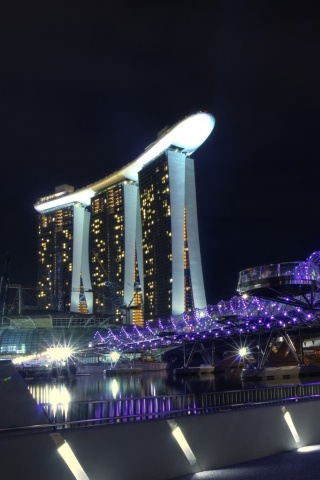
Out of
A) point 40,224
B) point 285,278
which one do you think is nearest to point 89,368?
point 285,278

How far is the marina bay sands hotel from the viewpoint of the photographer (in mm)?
118438

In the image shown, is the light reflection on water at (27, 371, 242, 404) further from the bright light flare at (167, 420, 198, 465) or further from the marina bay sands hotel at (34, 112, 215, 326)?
the marina bay sands hotel at (34, 112, 215, 326)

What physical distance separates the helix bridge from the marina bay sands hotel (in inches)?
887

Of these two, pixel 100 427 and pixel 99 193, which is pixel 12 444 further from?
pixel 99 193

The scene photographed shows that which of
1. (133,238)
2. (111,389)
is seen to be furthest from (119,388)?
(133,238)

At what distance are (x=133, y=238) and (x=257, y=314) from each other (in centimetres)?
9105

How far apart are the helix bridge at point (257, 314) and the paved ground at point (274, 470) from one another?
1635 centimetres

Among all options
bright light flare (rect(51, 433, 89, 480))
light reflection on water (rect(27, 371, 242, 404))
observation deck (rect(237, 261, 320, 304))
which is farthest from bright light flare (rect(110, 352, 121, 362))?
bright light flare (rect(51, 433, 89, 480))

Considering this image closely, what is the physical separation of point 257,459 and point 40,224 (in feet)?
585

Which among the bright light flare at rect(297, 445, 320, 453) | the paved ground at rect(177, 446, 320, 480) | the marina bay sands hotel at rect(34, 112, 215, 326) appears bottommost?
the paved ground at rect(177, 446, 320, 480)

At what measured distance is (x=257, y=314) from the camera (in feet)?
199

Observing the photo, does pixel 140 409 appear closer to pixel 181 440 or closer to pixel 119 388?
pixel 181 440

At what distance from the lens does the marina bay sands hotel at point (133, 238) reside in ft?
389

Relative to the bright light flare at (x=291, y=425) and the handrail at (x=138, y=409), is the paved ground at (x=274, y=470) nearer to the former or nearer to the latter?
the bright light flare at (x=291, y=425)
